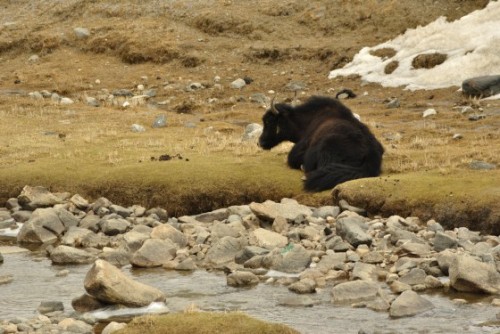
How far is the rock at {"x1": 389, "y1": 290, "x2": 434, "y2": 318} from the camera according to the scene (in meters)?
11.4

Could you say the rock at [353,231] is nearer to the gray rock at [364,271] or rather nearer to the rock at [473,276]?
the gray rock at [364,271]

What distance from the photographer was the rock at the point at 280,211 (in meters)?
16.2

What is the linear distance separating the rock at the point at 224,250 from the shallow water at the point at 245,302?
1.42 ft

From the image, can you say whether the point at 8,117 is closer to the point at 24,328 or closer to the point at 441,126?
the point at 441,126

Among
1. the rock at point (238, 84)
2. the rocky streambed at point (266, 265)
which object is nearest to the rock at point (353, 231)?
the rocky streambed at point (266, 265)

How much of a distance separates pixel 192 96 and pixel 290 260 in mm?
20826

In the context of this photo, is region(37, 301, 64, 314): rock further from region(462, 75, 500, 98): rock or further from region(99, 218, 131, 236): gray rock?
region(462, 75, 500, 98): rock

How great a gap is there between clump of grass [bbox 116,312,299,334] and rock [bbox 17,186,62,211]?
31.7 feet

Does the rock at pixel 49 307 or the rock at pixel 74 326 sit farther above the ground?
the rock at pixel 74 326

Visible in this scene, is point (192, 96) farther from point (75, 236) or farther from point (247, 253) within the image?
point (247, 253)

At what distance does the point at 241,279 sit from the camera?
43.6 ft

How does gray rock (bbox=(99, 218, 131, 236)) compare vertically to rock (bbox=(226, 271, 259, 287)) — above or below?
above

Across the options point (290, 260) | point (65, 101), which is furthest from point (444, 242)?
point (65, 101)

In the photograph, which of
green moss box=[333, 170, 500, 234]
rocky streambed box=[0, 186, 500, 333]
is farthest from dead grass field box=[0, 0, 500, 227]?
rocky streambed box=[0, 186, 500, 333]
